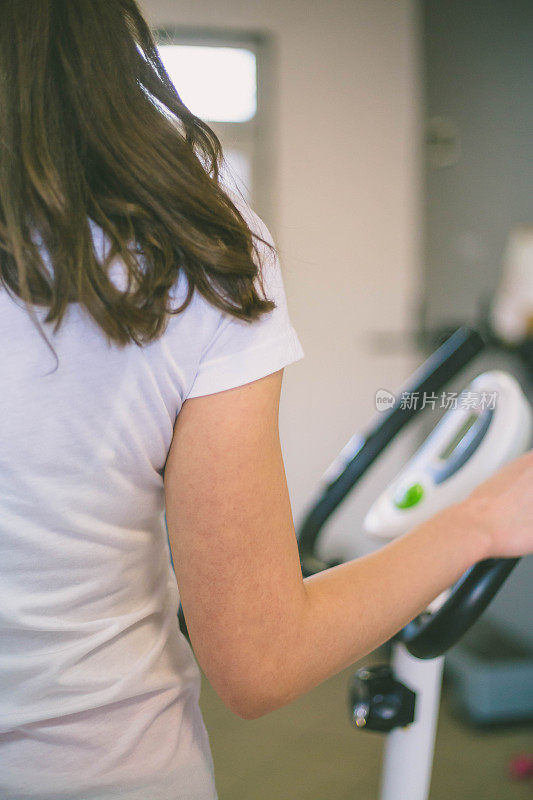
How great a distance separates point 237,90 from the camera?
10.2ft

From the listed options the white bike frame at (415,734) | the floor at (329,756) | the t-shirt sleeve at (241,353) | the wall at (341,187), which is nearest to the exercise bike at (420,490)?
the white bike frame at (415,734)

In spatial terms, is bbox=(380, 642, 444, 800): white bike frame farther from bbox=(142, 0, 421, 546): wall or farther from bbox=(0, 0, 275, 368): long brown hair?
bbox=(142, 0, 421, 546): wall

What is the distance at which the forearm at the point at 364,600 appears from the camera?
519 mm

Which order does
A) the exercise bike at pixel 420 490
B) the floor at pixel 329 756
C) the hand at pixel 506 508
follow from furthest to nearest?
1. the floor at pixel 329 756
2. the exercise bike at pixel 420 490
3. the hand at pixel 506 508

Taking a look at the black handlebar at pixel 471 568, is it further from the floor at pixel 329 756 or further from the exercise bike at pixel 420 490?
the floor at pixel 329 756

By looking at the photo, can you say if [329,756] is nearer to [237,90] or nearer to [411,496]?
[411,496]

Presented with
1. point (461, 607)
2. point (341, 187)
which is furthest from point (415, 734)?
point (341, 187)

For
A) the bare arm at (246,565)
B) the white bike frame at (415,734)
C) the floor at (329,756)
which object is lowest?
the floor at (329,756)

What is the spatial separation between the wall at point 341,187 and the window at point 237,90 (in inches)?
2.6

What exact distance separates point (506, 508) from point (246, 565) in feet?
1.01

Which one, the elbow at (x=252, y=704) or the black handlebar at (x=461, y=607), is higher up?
the elbow at (x=252, y=704)

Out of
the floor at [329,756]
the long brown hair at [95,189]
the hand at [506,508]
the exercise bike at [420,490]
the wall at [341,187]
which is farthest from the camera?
the wall at [341,187]

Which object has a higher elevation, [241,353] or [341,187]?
[241,353]

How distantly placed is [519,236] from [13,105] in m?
2.29
